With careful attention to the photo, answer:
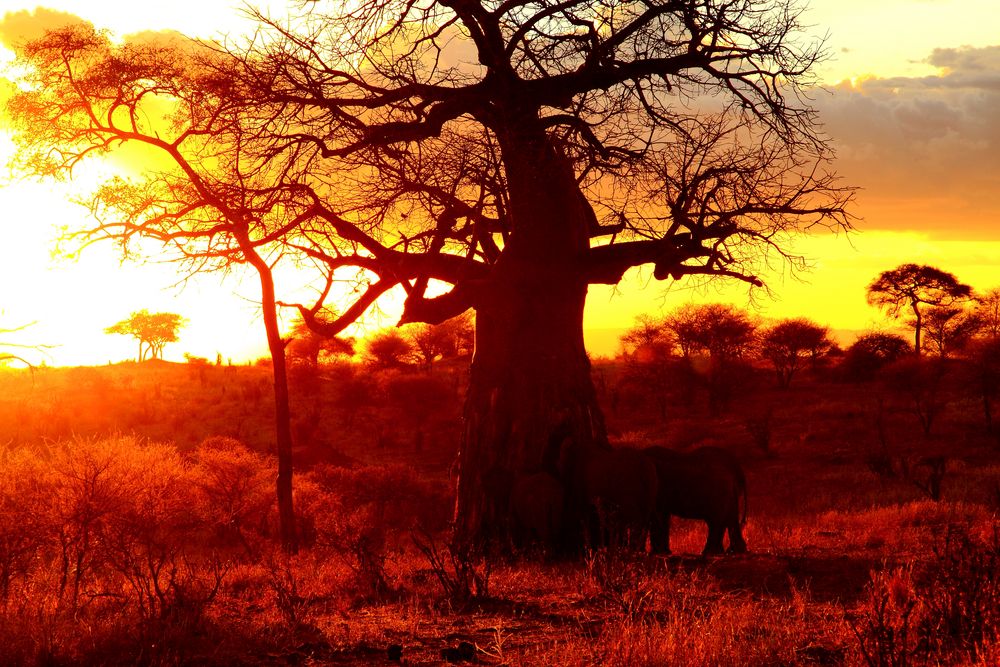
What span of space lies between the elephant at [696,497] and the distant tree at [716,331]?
A: 32.7 meters

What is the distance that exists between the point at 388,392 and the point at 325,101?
27.3m

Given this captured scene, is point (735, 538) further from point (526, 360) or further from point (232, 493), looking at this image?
point (232, 493)

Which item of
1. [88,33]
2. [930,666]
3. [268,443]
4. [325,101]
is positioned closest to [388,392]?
[268,443]

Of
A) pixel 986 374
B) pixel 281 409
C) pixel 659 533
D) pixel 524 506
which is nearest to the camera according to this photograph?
pixel 524 506

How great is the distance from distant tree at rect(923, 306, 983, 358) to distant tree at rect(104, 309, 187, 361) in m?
40.3

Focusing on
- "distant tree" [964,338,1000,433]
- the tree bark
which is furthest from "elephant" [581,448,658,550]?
"distant tree" [964,338,1000,433]

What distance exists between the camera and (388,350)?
46.8 m

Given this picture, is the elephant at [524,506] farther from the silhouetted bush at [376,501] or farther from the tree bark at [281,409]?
the silhouetted bush at [376,501]

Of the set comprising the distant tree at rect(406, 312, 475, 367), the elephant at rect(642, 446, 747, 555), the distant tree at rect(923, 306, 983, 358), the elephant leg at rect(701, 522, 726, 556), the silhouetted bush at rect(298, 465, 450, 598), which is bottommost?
the silhouetted bush at rect(298, 465, 450, 598)

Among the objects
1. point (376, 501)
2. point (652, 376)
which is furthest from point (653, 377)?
point (376, 501)

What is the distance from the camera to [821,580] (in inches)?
322

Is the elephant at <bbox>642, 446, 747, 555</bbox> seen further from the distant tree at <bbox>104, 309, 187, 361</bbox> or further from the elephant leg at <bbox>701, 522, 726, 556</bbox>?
the distant tree at <bbox>104, 309, 187, 361</bbox>

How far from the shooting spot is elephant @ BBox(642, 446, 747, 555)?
34.2 ft

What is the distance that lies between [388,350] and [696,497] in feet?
122
